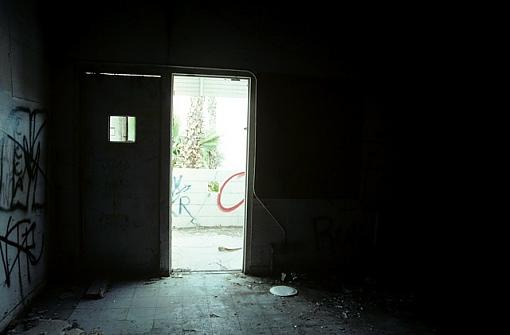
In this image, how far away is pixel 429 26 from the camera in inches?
186

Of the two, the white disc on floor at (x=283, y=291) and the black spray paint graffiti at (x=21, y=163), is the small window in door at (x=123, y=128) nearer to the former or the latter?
the black spray paint graffiti at (x=21, y=163)

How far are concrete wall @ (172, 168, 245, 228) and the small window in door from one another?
319cm

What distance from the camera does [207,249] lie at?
598 cm

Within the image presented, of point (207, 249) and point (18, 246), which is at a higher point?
point (18, 246)

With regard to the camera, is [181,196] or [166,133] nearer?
[166,133]

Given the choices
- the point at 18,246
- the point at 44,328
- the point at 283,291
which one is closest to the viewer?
the point at 44,328

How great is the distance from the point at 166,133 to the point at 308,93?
1.80 meters

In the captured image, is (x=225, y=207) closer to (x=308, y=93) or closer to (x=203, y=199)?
(x=203, y=199)

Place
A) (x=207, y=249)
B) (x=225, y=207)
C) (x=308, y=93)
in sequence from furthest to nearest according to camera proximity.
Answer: (x=225, y=207) → (x=207, y=249) → (x=308, y=93)

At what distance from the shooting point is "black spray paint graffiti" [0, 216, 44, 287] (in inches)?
123

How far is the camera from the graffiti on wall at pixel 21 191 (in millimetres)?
3117

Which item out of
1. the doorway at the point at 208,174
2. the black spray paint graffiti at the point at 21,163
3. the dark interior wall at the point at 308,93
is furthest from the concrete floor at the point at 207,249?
the black spray paint graffiti at the point at 21,163

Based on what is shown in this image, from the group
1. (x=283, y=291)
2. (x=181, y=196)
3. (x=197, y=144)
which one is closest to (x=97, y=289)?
(x=283, y=291)

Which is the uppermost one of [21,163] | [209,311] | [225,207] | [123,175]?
[21,163]
